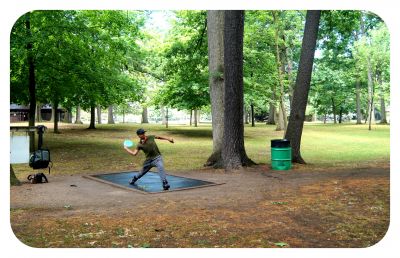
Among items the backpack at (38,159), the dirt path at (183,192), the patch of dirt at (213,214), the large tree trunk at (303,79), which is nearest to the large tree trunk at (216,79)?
the dirt path at (183,192)

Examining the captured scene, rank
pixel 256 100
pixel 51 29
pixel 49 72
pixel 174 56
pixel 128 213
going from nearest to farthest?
pixel 128 213
pixel 51 29
pixel 49 72
pixel 174 56
pixel 256 100

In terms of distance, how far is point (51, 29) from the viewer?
17297 millimetres

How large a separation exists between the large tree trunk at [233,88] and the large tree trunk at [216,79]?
1.10m

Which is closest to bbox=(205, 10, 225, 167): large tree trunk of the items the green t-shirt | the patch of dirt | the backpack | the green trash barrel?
the green trash barrel

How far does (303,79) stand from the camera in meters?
16.1

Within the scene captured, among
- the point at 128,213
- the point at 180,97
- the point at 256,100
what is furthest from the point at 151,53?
the point at 128,213

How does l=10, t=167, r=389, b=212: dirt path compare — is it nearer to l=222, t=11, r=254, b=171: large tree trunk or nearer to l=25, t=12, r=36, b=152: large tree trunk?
l=222, t=11, r=254, b=171: large tree trunk

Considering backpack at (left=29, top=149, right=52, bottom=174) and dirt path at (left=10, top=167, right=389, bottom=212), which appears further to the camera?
backpack at (left=29, top=149, right=52, bottom=174)

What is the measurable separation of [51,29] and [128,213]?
469 inches

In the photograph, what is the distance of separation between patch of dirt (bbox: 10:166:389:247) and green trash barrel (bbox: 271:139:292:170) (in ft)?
8.13

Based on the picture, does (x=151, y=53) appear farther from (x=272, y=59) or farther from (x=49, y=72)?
(x=49, y=72)

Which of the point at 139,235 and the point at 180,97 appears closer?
the point at 139,235

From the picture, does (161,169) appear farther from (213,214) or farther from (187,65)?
(187,65)

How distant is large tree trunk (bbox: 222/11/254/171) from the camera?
1432cm
